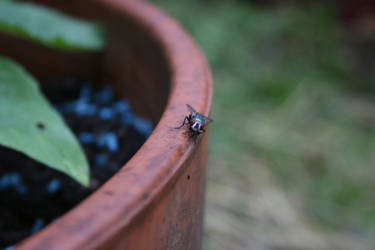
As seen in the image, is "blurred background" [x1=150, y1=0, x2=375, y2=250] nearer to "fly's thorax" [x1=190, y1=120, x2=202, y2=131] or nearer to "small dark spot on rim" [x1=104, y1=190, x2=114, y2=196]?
"fly's thorax" [x1=190, y1=120, x2=202, y2=131]

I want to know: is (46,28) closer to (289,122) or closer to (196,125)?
(196,125)

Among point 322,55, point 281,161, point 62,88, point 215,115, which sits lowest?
point 62,88

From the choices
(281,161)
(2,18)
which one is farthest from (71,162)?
(281,161)

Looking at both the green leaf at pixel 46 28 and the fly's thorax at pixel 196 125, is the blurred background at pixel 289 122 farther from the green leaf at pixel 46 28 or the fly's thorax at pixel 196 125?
the fly's thorax at pixel 196 125

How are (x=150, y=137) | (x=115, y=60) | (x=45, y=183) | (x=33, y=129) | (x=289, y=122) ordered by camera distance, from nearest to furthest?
(x=150, y=137), (x=33, y=129), (x=45, y=183), (x=115, y=60), (x=289, y=122)

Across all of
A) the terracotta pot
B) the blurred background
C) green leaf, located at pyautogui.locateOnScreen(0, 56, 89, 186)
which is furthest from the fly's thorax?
the blurred background

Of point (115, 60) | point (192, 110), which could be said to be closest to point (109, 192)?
point (192, 110)

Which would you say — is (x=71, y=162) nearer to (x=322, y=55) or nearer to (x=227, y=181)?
(x=227, y=181)

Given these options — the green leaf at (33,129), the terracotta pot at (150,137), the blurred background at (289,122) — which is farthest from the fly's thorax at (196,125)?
the blurred background at (289,122)
